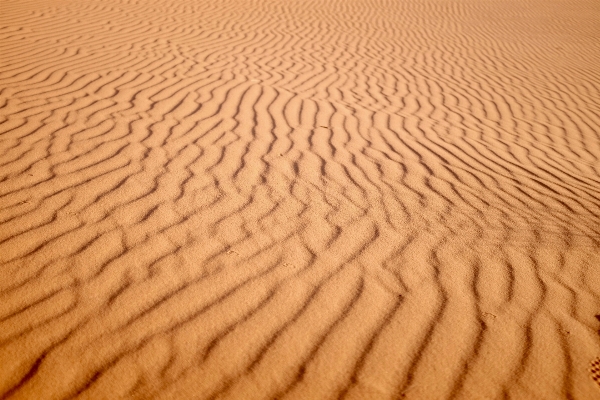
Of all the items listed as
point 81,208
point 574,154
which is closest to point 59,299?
point 81,208

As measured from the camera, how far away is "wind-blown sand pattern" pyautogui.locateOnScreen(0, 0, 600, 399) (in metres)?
1.76

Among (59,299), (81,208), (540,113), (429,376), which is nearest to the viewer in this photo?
(429,376)

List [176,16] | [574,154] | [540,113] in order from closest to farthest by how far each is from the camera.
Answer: [574,154]
[540,113]
[176,16]

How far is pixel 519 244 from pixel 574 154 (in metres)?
2.25

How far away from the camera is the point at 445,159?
3664mm

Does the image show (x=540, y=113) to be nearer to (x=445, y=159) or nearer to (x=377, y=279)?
(x=445, y=159)

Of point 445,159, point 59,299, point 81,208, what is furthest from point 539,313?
point 81,208

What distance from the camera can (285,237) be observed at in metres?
2.51

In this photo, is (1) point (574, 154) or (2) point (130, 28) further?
(2) point (130, 28)

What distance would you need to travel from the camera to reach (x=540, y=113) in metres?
5.40

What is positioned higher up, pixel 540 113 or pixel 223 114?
pixel 223 114

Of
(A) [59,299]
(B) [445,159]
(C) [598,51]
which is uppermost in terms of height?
(A) [59,299]

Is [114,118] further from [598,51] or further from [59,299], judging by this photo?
[598,51]

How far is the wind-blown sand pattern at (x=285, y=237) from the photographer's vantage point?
1.76 metres
